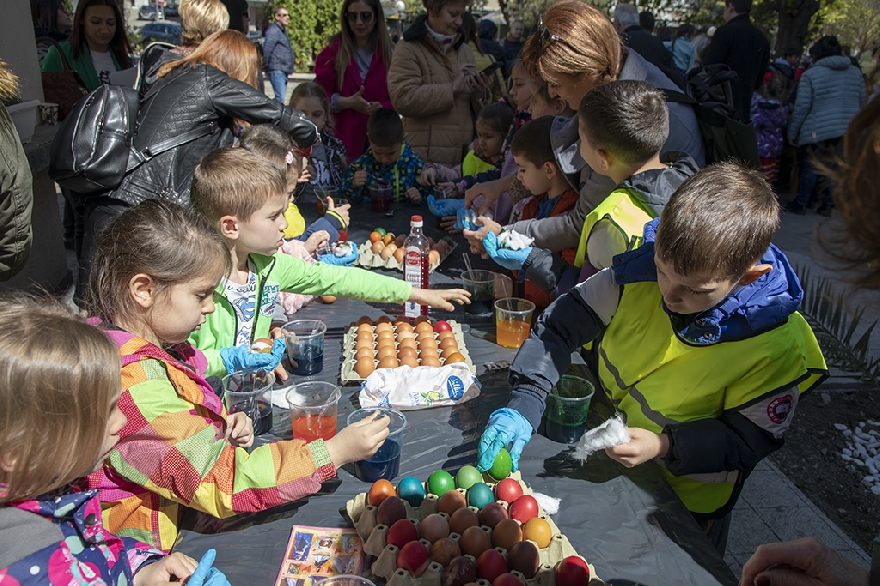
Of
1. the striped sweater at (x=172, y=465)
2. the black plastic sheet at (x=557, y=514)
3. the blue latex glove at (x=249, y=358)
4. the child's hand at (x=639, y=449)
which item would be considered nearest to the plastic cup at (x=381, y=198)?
the blue latex glove at (x=249, y=358)

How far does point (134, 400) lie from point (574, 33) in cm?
249

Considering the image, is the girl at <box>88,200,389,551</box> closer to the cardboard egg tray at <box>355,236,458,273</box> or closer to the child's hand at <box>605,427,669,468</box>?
the child's hand at <box>605,427,669,468</box>

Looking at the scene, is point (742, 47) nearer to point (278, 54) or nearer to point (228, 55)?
point (228, 55)

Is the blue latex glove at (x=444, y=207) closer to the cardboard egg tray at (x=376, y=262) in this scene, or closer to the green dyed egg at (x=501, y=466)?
the cardboard egg tray at (x=376, y=262)

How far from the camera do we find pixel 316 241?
140 inches

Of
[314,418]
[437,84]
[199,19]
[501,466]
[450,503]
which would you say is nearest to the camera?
[450,503]

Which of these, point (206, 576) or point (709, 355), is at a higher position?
point (709, 355)

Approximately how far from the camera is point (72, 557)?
134 cm

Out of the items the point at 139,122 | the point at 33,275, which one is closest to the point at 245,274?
the point at 139,122

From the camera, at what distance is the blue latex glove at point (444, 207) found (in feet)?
14.4

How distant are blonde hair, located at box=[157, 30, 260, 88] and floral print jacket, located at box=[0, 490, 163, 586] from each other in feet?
9.09

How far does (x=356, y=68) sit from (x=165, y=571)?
201 inches

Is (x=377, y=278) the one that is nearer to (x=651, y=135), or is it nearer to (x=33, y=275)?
(x=651, y=135)

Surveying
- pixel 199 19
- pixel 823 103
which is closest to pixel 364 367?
pixel 199 19
